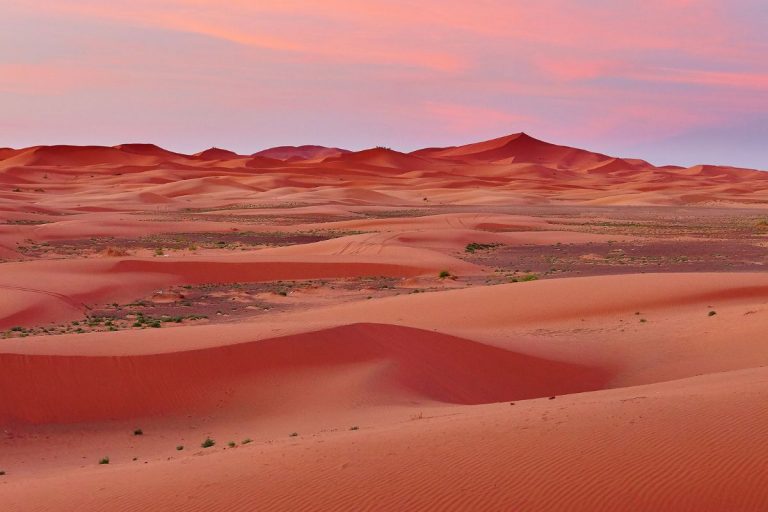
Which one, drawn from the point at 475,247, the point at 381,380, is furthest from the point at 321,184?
the point at 381,380

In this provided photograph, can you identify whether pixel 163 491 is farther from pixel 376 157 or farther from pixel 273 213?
pixel 376 157

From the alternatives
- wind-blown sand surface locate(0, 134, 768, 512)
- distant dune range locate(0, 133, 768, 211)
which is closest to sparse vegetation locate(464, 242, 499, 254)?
wind-blown sand surface locate(0, 134, 768, 512)

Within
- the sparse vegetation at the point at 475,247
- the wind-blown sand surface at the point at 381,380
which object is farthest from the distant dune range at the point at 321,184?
the wind-blown sand surface at the point at 381,380

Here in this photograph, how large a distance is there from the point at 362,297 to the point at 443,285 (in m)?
3.38

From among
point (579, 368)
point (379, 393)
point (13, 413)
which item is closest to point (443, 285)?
point (579, 368)

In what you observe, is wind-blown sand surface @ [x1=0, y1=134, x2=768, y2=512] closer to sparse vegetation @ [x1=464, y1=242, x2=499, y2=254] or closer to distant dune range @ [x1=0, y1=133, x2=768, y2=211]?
sparse vegetation @ [x1=464, y1=242, x2=499, y2=254]

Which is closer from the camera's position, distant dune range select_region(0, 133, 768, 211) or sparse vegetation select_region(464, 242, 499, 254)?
sparse vegetation select_region(464, 242, 499, 254)

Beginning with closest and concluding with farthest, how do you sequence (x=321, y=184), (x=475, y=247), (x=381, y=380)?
(x=381, y=380) < (x=475, y=247) < (x=321, y=184)

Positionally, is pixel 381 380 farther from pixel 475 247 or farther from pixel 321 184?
pixel 321 184

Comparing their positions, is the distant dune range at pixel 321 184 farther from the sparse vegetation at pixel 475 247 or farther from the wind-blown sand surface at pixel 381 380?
the wind-blown sand surface at pixel 381 380

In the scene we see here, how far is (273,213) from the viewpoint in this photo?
6731 cm

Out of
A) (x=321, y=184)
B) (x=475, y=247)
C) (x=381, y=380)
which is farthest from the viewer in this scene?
(x=321, y=184)

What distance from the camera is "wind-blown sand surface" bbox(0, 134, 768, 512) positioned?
7.08 metres

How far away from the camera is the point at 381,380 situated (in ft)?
45.5
